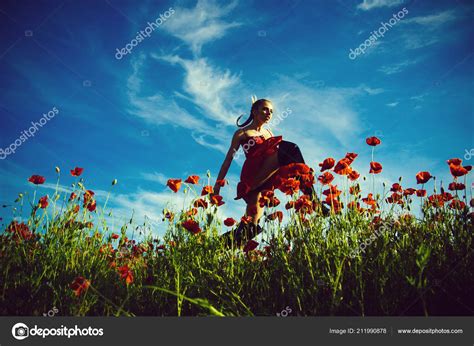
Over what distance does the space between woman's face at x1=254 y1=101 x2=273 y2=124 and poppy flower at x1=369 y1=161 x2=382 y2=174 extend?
63.8 inches

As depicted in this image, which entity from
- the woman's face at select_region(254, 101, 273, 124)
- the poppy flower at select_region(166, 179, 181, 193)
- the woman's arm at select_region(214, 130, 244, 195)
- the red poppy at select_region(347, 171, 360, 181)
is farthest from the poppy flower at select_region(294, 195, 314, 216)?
the woman's face at select_region(254, 101, 273, 124)

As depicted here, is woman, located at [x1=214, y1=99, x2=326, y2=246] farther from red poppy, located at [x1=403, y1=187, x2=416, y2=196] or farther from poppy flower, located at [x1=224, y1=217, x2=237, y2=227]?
red poppy, located at [x1=403, y1=187, x2=416, y2=196]

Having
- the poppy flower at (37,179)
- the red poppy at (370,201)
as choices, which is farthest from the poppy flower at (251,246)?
the poppy flower at (37,179)

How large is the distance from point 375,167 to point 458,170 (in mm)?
649

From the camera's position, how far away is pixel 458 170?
2578mm

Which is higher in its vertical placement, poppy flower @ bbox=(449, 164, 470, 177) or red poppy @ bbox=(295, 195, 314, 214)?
poppy flower @ bbox=(449, 164, 470, 177)

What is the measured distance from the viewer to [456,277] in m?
1.88

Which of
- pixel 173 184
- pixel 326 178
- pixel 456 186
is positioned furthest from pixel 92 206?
pixel 456 186

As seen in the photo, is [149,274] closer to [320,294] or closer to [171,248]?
[171,248]

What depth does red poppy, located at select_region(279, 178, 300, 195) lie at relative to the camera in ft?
7.97

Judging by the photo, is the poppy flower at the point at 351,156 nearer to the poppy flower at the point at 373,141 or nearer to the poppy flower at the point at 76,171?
the poppy flower at the point at 373,141

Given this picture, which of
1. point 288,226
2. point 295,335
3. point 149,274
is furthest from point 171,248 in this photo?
point 295,335

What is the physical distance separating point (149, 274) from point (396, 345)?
1778 mm

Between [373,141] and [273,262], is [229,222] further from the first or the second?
[373,141]
